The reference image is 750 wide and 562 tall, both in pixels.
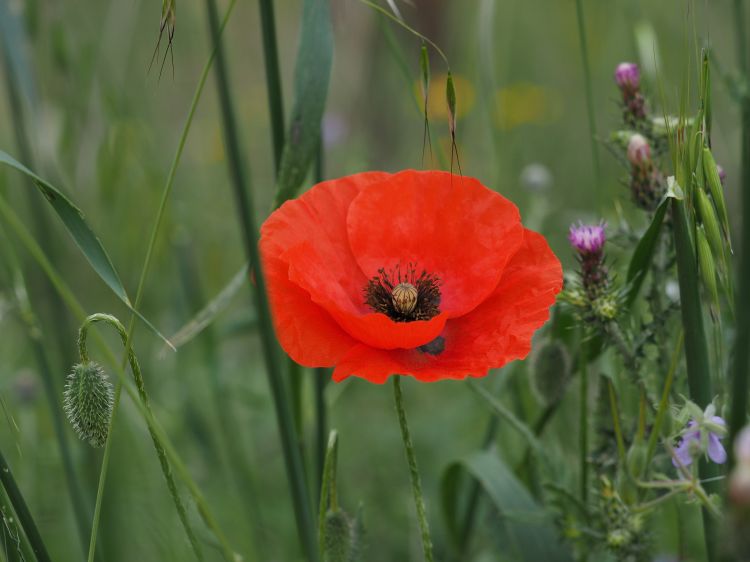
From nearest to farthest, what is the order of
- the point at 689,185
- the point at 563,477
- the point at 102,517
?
the point at 689,185, the point at 563,477, the point at 102,517

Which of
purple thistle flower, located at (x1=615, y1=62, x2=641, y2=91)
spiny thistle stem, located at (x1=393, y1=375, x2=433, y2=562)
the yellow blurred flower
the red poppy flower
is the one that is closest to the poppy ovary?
the red poppy flower

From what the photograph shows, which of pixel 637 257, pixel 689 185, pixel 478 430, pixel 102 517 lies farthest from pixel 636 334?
pixel 478 430

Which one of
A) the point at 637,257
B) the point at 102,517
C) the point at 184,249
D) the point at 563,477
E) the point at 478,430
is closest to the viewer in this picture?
the point at 637,257

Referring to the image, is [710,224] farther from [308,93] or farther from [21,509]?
[21,509]

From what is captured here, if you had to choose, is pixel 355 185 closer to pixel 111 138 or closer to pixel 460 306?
pixel 460 306

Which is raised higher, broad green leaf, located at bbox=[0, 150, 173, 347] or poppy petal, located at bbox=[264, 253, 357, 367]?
broad green leaf, located at bbox=[0, 150, 173, 347]

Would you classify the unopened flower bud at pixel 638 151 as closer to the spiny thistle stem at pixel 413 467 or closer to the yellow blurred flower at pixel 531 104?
the spiny thistle stem at pixel 413 467

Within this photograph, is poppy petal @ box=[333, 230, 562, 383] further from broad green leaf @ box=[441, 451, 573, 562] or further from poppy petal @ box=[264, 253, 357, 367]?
broad green leaf @ box=[441, 451, 573, 562]

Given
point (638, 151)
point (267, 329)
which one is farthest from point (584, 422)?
point (267, 329)
